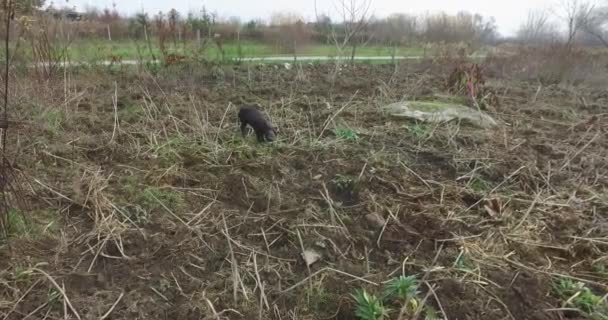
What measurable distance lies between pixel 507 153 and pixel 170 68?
5722mm

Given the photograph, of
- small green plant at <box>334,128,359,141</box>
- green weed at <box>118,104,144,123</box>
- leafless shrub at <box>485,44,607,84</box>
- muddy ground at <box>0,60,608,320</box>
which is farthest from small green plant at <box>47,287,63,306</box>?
leafless shrub at <box>485,44,607,84</box>

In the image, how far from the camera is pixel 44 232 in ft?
7.87

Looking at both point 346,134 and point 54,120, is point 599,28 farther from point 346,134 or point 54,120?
point 54,120

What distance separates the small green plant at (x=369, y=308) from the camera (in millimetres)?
1864

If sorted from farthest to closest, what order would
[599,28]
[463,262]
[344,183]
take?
[599,28] → [344,183] → [463,262]

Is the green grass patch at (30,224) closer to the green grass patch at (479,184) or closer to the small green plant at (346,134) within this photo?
the small green plant at (346,134)

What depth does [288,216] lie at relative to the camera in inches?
107

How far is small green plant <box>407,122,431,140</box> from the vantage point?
4.23 m

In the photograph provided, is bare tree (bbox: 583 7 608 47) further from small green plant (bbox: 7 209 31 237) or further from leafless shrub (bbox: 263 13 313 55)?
small green plant (bbox: 7 209 31 237)

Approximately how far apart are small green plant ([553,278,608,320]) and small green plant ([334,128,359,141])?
7.49 feet

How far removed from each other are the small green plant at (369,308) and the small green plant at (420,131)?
8.41ft

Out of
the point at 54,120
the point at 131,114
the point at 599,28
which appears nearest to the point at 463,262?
the point at 131,114

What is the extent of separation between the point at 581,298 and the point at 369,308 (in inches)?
42.8

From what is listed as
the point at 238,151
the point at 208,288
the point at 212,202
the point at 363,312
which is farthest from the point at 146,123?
the point at 363,312
